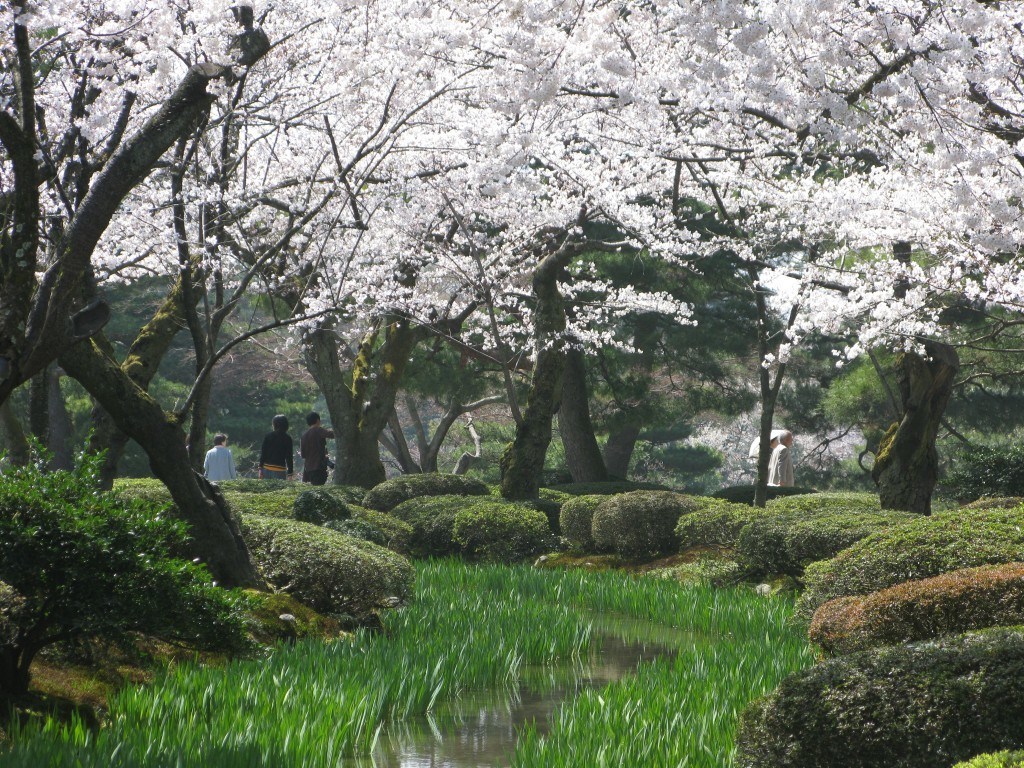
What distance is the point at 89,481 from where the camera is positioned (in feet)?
15.0

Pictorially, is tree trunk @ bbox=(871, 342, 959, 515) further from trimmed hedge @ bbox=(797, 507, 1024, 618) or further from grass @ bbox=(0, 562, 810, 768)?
trimmed hedge @ bbox=(797, 507, 1024, 618)

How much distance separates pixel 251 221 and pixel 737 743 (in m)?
11.5

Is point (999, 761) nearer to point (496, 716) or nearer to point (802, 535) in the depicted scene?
point (496, 716)

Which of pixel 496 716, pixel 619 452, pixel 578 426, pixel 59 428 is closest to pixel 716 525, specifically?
pixel 496 716

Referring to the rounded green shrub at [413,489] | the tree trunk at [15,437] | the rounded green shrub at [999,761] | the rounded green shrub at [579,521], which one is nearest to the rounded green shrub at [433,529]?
the rounded green shrub at [579,521]

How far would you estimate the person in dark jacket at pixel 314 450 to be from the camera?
15.9 m

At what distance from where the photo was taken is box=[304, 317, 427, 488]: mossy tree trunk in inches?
642

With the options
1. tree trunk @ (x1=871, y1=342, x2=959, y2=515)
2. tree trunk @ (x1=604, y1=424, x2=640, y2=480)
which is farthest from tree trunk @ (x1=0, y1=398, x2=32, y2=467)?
tree trunk @ (x1=604, y1=424, x2=640, y2=480)

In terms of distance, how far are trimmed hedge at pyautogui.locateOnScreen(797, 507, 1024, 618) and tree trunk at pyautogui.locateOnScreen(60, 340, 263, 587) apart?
3835 mm

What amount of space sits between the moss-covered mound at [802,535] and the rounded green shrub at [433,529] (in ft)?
12.3

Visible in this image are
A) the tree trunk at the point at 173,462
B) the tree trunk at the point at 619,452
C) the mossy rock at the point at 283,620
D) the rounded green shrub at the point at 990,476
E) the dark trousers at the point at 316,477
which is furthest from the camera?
the tree trunk at the point at 619,452

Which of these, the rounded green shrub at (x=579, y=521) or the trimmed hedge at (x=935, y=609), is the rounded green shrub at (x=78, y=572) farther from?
the rounded green shrub at (x=579, y=521)

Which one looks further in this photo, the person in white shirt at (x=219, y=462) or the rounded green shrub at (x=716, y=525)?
the person in white shirt at (x=219, y=462)

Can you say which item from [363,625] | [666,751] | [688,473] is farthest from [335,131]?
[688,473]
